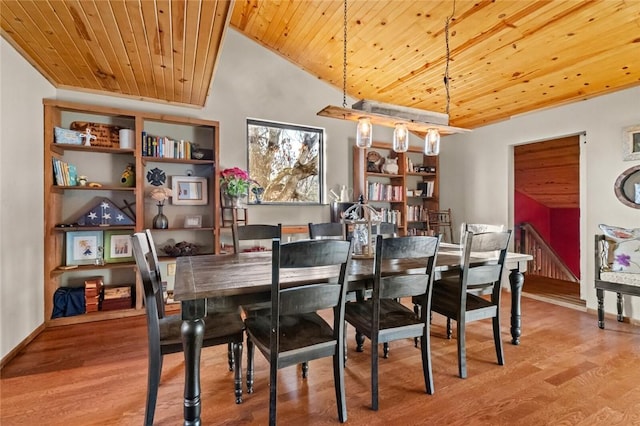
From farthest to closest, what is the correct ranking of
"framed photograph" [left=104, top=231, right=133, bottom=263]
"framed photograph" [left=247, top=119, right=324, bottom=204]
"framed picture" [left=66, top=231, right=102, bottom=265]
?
"framed photograph" [left=247, top=119, right=324, bottom=204]
"framed photograph" [left=104, top=231, right=133, bottom=263]
"framed picture" [left=66, top=231, right=102, bottom=265]

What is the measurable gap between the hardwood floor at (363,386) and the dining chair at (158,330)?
8.4 inches

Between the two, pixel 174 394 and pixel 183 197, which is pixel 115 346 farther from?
pixel 183 197

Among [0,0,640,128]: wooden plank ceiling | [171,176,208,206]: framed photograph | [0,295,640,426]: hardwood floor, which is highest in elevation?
[0,0,640,128]: wooden plank ceiling

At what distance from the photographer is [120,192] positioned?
331cm

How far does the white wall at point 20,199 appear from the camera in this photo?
2.18 m

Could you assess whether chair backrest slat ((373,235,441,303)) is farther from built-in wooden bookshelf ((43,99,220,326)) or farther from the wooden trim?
the wooden trim

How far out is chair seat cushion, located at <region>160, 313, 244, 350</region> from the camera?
1605 millimetres

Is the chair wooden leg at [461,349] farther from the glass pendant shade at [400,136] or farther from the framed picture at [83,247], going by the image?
the framed picture at [83,247]

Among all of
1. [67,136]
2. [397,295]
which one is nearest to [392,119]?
[397,295]

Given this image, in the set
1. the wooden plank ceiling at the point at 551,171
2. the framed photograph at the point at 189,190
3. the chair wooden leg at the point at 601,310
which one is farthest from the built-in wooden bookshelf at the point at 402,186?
the chair wooden leg at the point at 601,310

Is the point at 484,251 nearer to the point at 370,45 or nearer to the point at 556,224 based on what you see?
the point at 370,45

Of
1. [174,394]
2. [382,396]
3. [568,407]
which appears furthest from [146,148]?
[568,407]

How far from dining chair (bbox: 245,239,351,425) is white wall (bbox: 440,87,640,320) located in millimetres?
3232

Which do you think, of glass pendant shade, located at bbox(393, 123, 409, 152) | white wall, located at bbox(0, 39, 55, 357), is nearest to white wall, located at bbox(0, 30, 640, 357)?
white wall, located at bbox(0, 39, 55, 357)
